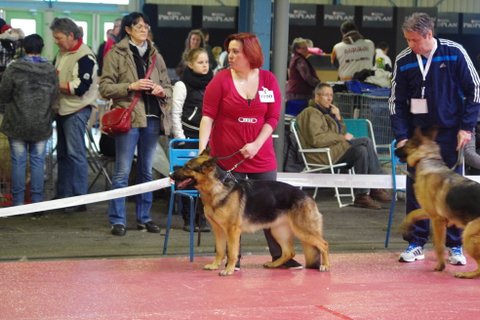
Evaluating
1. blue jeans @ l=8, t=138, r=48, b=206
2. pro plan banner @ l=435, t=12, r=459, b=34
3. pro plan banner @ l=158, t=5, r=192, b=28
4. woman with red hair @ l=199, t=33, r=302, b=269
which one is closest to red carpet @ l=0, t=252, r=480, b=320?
woman with red hair @ l=199, t=33, r=302, b=269

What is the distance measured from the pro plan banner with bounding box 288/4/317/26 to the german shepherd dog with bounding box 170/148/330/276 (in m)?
16.2

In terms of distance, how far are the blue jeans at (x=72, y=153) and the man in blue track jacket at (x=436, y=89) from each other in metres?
3.39

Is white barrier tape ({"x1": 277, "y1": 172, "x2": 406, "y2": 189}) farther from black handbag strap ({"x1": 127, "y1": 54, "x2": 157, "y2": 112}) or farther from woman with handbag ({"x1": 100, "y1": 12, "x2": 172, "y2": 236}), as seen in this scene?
black handbag strap ({"x1": 127, "y1": 54, "x2": 157, "y2": 112})

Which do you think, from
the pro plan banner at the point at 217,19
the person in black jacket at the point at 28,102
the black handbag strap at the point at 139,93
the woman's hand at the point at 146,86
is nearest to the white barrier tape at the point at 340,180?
the woman's hand at the point at 146,86

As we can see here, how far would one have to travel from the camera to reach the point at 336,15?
23.1m

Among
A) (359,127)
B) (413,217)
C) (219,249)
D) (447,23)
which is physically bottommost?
(219,249)

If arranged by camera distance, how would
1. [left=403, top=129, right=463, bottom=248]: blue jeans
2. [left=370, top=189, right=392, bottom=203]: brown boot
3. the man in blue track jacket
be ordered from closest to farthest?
the man in blue track jacket < [left=403, top=129, right=463, bottom=248]: blue jeans < [left=370, top=189, right=392, bottom=203]: brown boot

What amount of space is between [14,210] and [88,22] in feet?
66.2

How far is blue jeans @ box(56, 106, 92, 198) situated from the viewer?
369 inches

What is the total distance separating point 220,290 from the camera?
641 centimetres

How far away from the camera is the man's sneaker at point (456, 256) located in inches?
296

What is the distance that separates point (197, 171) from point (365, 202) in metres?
4.25

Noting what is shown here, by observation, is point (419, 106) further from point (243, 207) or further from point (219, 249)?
point (219, 249)

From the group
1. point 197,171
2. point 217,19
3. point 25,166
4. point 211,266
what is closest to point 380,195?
point 25,166
